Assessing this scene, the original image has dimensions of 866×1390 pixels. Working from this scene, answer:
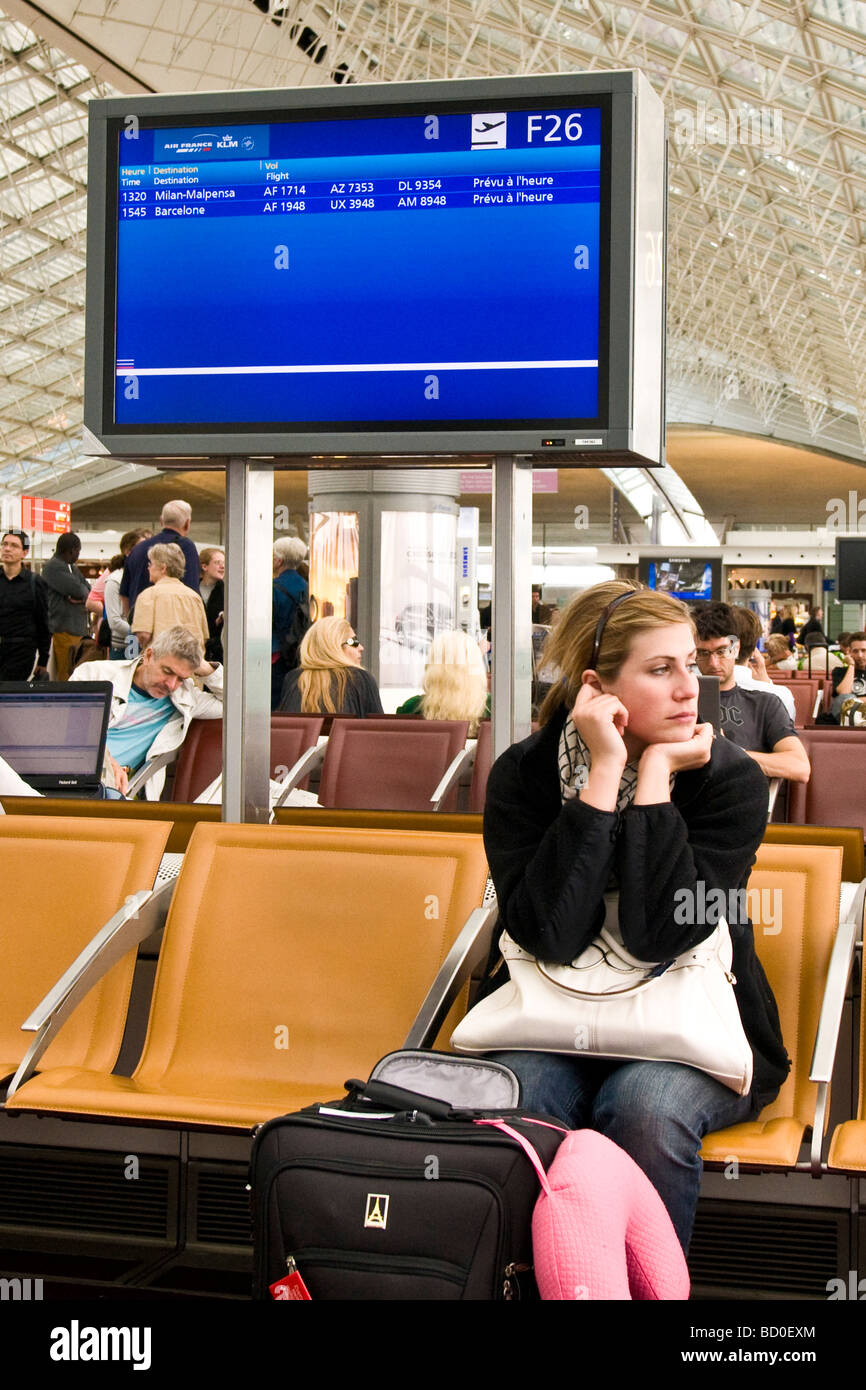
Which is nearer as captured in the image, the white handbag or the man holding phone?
the white handbag

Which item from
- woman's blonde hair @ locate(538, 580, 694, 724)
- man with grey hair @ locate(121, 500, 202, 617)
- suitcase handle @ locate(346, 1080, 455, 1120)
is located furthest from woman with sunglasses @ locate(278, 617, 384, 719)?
suitcase handle @ locate(346, 1080, 455, 1120)

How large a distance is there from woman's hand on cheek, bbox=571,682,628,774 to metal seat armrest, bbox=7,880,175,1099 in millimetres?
1203

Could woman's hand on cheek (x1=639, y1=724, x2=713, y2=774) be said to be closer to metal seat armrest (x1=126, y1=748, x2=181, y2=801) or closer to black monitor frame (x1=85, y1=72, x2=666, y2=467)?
black monitor frame (x1=85, y1=72, x2=666, y2=467)

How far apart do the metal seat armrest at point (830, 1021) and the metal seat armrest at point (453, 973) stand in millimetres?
715

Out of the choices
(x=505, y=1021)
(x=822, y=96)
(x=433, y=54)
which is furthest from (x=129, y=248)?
(x=433, y=54)

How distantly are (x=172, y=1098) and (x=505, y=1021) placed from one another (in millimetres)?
775

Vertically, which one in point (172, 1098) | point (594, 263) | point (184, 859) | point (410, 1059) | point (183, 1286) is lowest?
point (183, 1286)

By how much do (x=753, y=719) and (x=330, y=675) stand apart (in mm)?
2326

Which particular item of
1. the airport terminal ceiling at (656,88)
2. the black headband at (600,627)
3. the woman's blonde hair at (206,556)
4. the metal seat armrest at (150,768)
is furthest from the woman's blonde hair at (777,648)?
the black headband at (600,627)

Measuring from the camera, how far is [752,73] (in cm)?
2161

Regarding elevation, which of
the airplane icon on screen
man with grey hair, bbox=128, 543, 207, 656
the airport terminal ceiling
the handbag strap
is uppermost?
the airport terminal ceiling

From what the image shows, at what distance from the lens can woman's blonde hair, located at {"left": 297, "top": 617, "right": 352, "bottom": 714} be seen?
7.19m

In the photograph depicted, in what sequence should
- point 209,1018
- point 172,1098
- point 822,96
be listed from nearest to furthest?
point 172,1098 → point 209,1018 → point 822,96
